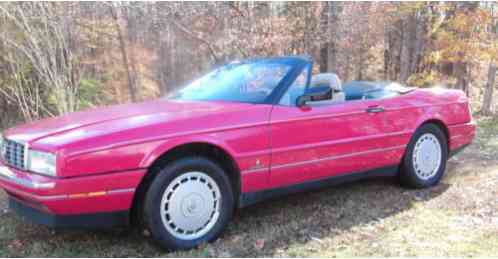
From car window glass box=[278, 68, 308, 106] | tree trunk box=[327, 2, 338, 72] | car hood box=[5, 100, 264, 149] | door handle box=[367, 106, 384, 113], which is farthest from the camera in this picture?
tree trunk box=[327, 2, 338, 72]

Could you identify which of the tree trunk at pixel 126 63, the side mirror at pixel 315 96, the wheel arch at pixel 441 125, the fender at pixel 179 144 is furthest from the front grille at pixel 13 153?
the tree trunk at pixel 126 63

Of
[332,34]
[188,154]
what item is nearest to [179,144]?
[188,154]

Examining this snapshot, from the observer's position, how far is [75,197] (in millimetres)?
2438

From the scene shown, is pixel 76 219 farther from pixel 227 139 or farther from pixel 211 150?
pixel 227 139

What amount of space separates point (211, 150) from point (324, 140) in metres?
1.00

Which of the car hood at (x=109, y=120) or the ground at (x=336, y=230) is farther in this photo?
the ground at (x=336, y=230)

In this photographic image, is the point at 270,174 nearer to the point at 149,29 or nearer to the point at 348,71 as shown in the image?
the point at 149,29

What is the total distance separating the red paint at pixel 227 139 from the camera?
8.06 feet

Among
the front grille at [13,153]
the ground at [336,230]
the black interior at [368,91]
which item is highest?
the black interior at [368,91]

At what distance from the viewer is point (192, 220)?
9.50 feet

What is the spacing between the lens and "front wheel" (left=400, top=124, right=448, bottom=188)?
164 inches

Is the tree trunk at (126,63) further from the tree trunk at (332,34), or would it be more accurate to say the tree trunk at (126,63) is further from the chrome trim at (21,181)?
the chrome trim at (21,181)

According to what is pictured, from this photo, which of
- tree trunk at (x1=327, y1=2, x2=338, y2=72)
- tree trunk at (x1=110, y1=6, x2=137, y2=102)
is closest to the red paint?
tree trunk at (x1=327, y1=2, x2=338, y2=72)

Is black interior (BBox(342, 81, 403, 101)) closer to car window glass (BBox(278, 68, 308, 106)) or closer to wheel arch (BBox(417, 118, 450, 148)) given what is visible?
wheel arch (BBox(417, 118, 450, 148))
